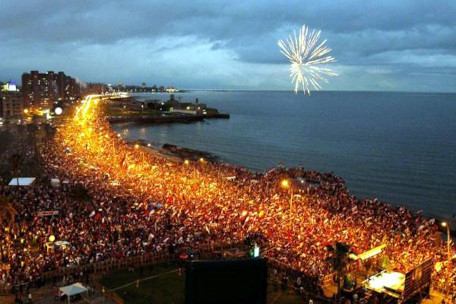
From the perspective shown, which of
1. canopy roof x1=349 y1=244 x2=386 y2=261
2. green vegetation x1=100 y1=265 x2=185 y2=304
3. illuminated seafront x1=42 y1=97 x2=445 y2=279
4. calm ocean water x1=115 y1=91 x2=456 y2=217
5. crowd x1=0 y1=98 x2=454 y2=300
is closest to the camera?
green vegetation x1=100 y1=265 x2=185 y2=304

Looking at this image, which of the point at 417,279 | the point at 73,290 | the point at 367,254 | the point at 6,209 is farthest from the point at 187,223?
the point at 417,279

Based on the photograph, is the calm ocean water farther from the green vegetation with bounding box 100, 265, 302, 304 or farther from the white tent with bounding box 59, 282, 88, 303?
the white tent with bounding box 59, 282, 88, 303

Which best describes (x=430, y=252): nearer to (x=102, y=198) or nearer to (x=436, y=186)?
(x=102, y=198)

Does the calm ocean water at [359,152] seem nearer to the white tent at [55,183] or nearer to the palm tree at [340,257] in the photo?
the palm tree at [340,257]

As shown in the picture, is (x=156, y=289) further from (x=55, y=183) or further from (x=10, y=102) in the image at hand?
(x=10, y=102)

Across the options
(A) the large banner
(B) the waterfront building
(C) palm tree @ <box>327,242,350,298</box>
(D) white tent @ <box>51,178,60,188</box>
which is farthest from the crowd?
(B) the waterfront building
